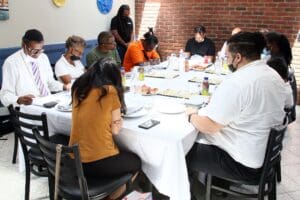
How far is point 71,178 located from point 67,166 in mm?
93

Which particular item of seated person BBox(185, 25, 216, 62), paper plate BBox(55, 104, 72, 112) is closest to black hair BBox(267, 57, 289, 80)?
paper plate BBox(55, 104, 72, 112)

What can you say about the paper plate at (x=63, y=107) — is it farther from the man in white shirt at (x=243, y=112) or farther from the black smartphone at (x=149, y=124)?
the man in white shirt at (x=243, y=112)

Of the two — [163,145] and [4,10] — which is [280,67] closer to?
[163,145]

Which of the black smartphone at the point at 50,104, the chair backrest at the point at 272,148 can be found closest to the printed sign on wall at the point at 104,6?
the black smartphone at the point at 50,104

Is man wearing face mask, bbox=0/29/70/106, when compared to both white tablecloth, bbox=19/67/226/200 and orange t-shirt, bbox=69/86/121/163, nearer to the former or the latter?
white tablecloth, bbox=19/67/226/200

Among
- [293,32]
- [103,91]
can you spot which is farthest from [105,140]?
[293,32]

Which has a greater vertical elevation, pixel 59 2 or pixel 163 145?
pixel 59 2

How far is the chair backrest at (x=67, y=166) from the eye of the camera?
1.52m

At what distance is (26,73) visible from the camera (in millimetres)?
2592

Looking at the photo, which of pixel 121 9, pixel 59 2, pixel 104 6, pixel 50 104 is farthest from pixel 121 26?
pixel 50 104

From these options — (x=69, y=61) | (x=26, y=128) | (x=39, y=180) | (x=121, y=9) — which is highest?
(x=121, y=9)

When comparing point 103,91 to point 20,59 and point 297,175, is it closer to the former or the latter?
point 20,59

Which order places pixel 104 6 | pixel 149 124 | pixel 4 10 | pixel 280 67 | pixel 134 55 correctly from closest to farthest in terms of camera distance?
pixel 149 124 → pixel 280 67 → pixel 4 10 → pixel 134 55 → pixel 104 6

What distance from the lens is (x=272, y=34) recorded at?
116 inches
